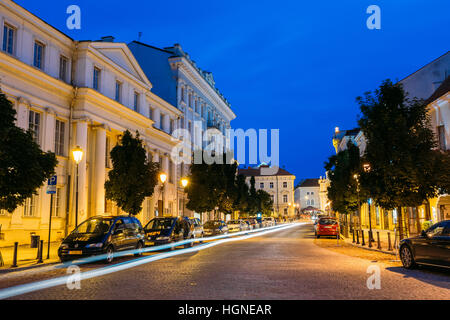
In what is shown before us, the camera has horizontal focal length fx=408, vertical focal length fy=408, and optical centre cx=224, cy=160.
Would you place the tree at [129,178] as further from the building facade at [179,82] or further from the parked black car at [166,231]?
the building facade at [179,82]


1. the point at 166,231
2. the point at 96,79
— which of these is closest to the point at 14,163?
the point at 166,231

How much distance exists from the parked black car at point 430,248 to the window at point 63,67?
22.8 meters

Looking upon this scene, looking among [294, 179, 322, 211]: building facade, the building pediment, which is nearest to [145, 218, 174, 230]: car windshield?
the building pediment

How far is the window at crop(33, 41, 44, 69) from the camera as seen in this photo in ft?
79.3

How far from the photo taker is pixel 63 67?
88.2 feet

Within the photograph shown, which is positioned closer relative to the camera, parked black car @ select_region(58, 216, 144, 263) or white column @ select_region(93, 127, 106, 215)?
parked black car @ select_region(58, 216, 144, 263)

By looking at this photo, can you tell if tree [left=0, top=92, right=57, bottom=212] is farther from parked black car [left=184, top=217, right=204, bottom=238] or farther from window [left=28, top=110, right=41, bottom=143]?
parked black car [left=184, top=217, right=204, bottom=238]

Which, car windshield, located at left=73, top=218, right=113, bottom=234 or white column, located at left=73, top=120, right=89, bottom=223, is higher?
white column, located at left=73, top=120, right=89, bottom=223

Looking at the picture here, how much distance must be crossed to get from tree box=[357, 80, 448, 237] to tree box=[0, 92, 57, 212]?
15.1 meters

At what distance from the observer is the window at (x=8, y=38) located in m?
21.8

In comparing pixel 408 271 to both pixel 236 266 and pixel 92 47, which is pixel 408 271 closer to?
pixel 236 266

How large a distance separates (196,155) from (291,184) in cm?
7839

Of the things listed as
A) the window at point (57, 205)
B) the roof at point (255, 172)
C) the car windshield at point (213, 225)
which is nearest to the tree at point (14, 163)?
the window at point (57, 205)
